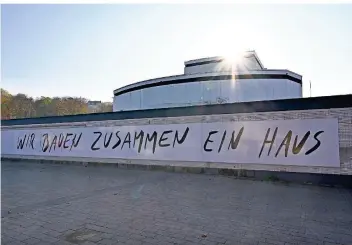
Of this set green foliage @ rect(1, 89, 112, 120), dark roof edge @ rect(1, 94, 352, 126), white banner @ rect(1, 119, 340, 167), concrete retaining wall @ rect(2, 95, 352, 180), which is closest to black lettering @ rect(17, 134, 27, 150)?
white banner @ rect(1, 119, 340, 167)

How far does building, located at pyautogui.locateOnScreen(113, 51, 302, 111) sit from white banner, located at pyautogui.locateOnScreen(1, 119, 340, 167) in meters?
18.4

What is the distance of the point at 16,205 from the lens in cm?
636

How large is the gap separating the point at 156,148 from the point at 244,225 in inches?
294

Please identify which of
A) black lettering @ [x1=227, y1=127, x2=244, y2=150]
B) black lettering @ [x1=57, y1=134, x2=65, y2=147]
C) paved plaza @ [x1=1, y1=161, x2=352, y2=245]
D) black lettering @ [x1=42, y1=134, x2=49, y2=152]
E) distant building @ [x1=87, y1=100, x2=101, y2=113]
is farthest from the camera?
distant building @ [x1=87, y1=100, x2=101, y2=113]

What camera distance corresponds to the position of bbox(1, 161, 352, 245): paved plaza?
4.29 metres

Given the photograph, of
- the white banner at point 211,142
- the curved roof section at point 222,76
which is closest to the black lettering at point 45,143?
the white banner at point 211,142

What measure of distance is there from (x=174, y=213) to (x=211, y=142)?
17.9 ft

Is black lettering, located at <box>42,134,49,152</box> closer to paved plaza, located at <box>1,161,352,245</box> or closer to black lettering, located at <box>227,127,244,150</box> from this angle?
paved plaza, located at <box>1,161,352,245</box>

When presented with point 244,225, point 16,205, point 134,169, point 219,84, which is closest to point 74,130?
point 134,169

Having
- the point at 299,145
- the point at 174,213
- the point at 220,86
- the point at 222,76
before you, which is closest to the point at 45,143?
the point at 174,213

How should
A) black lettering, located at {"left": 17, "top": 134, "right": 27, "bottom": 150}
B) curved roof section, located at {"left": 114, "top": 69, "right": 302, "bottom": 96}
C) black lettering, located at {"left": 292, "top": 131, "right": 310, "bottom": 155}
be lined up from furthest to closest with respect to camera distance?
curved roof section, located at {"left": 114, "top": 69, "right": 302, "bottom": 96}
black lettering, located at {"left": 17, "top": 134, "right": 27, "bottom": 150}
black lettering, located at {"left": 292, "top": 131, "right": 310, "bottom": 155}

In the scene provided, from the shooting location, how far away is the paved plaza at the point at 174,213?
14.1 ft

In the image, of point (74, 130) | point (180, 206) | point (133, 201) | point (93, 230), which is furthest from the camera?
point (74, 130)

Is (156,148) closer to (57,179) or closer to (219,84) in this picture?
(57,179)
